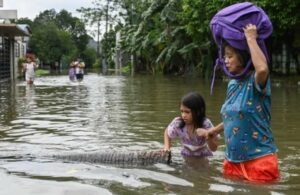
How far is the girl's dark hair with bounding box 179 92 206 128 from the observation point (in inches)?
232

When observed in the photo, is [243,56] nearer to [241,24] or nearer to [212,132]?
[241,24]

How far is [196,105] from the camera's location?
19.5ft

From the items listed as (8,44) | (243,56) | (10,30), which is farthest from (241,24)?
(8,44)

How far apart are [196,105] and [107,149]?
6.69 ft

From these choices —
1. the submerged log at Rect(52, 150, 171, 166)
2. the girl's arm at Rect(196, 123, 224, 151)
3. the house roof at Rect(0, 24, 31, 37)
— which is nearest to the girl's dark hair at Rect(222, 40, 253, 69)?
the girl's arm at Rect(196, 123, 224, 151)

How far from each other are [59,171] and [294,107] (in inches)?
350

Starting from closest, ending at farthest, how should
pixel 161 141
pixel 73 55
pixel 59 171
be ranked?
pixel 59 171
pixel 161 141
pixel 73 55

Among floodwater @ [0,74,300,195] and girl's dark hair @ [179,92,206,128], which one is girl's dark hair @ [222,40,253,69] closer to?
floodwater @ [0,74,300,195]

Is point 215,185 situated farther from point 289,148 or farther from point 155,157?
point 289,148

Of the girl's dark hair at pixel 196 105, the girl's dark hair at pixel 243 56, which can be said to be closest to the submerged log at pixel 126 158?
the girl's dark hair at pixel 196 105

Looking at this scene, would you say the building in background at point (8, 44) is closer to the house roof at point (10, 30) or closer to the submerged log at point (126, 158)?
the house roof at point (10, 30)

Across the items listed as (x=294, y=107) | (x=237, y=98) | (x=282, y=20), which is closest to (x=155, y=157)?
(x=237, y=98)

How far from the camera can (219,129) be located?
4.96 m

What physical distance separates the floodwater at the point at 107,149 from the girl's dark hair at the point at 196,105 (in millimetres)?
509
